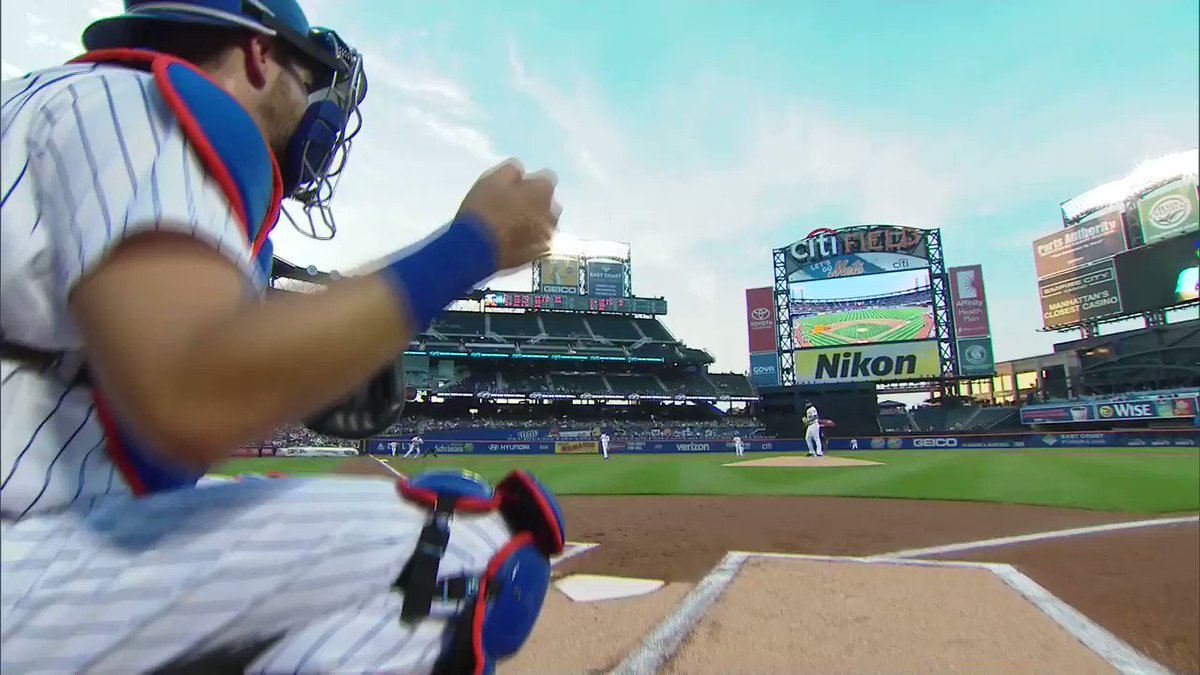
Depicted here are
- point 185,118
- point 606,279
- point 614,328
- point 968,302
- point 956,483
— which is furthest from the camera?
point 606,279

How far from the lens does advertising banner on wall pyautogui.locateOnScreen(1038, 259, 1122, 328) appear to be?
3052 centimetres

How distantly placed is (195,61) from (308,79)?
0.18m

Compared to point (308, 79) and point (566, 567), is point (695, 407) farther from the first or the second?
point (308, 79)

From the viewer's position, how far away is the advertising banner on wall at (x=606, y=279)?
45500 mm

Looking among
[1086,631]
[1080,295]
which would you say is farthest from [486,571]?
[1080,295]

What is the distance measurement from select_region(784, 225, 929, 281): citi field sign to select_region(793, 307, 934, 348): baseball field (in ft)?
8.13

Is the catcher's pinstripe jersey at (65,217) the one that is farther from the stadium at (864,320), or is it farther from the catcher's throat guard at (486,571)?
the stadium at (864,320)

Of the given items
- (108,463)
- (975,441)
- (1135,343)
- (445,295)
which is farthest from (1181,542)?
(1135,343)

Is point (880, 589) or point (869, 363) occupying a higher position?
point (869, 363)

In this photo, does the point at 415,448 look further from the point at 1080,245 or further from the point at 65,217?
the point at 1080,245

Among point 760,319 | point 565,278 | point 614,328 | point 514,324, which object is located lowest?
point 760,319

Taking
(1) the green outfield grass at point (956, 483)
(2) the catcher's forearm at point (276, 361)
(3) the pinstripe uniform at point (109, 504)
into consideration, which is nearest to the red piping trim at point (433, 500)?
(3) the pinstripe uniform at point (109, 504)

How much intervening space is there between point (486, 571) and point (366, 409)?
1.34ft

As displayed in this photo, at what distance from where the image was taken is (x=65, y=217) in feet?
1.95
